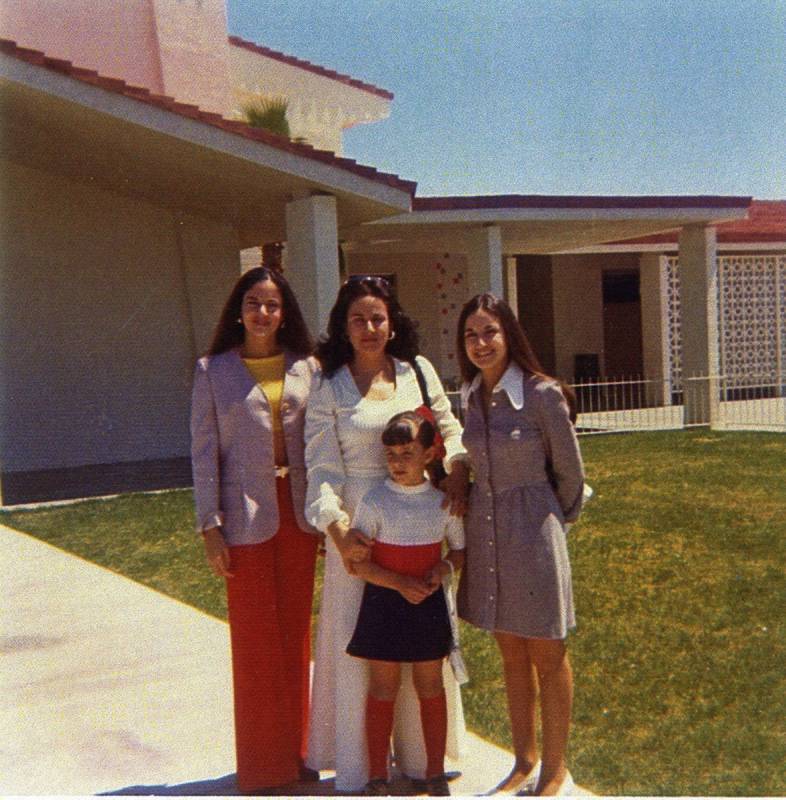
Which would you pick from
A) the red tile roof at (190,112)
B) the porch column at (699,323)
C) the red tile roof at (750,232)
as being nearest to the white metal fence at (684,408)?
the porch column at (699,323)

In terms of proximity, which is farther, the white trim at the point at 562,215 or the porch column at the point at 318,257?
the white trim at the point at 562,215

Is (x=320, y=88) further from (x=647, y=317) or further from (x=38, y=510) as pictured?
(x=38, y=510)

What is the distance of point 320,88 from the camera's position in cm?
1834

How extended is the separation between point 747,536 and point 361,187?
4.70 meters

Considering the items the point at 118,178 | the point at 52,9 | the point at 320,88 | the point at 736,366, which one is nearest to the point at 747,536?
the point at 118,178

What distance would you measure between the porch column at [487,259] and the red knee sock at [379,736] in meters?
10.0

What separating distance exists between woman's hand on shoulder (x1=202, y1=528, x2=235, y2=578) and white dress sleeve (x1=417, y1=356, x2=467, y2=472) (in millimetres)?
780

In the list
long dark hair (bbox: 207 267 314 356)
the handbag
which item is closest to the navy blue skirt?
the handbag

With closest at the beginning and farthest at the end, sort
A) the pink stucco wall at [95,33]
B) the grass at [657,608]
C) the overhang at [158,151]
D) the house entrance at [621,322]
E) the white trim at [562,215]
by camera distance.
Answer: the grass at [657,608]
the overhang at [158,151]
the pink stucco wall at [95,33]
the white trim at [562,215]
the house entrance at [621,322]

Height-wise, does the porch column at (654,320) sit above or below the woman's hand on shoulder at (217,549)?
above

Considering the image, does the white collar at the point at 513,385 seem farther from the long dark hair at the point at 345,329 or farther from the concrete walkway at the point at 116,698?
the concrete walkway at the point at 116,698

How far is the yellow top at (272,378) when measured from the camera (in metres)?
3.46

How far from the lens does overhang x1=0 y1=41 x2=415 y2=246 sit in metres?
8.01

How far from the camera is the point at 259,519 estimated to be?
11.1 ft
